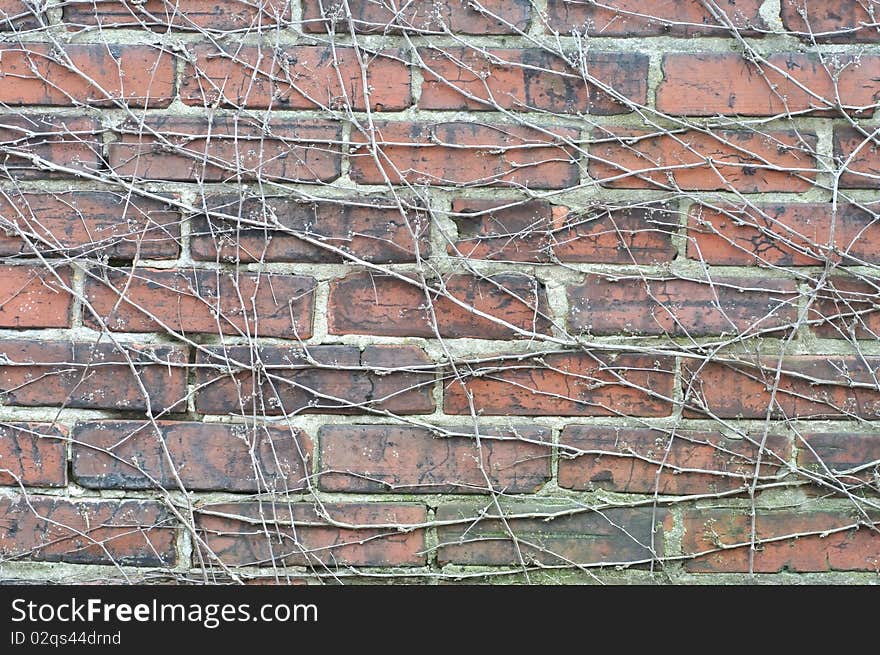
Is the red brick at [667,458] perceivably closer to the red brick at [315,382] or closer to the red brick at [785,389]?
the red brick at [785,389]

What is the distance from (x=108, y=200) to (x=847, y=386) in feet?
4.43

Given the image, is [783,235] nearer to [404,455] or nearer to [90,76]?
[404,455]

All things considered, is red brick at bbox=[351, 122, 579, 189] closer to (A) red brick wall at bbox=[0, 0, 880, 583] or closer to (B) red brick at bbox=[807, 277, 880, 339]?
(A) red brick wall at bbox=[0, 0, 880, 583]

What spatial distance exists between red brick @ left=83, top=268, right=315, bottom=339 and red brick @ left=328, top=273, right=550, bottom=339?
7cm

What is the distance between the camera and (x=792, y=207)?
63.6 inches

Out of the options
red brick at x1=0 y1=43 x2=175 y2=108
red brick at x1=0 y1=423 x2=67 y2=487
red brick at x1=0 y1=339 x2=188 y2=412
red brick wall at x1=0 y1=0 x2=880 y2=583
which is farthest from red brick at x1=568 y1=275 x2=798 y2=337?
red brick at x1=0 y1=423 x2=67 y2=487

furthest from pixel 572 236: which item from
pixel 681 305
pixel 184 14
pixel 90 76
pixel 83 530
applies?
pixel 83 530

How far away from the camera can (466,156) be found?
1.63 m

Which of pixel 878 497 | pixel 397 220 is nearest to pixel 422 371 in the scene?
pixel 397 220

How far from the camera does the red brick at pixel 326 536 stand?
63.7 inches

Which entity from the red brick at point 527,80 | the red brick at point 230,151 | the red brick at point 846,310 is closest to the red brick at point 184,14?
the red brick at point 230,151

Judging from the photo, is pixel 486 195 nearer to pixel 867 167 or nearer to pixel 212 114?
pixel 212 114

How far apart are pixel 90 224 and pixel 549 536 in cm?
Result: 99

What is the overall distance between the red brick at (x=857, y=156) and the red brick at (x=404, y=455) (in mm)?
703
